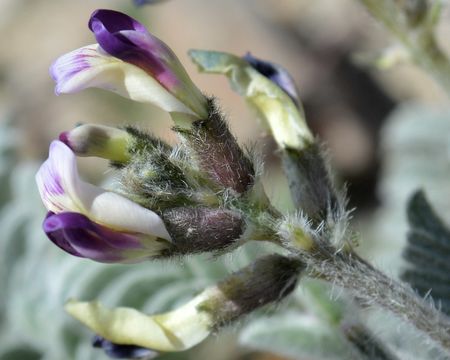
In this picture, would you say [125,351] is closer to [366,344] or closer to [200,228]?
[200,228]

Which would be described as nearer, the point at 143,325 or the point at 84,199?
the point at 84,199

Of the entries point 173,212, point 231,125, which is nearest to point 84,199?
point 173,212

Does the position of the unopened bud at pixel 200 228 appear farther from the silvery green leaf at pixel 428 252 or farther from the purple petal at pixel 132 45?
the silvery green leaf at pixel 428 252

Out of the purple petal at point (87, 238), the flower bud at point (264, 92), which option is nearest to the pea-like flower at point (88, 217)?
the purple petal at point (87, 238)

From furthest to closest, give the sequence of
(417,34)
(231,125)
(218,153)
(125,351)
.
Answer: (417,34) → (231,125) → (125,351) → (218,153)

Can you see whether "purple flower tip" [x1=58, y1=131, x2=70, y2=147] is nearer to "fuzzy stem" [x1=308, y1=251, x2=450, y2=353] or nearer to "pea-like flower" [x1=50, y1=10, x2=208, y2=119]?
"pea-like flower" [x1=50, y1=10, x2=208, y2=119]

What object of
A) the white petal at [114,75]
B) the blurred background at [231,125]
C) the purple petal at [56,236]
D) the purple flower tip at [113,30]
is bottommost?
the blurred background at [231,125]

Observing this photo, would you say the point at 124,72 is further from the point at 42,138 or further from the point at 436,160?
the point at 42,138
